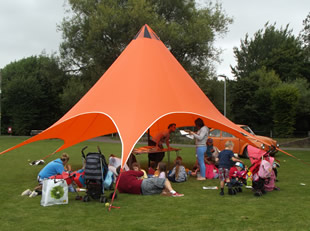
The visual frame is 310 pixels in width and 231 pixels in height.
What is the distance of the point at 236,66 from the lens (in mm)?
52031

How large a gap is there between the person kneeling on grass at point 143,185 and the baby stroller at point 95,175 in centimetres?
66

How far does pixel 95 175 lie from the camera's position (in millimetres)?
7008

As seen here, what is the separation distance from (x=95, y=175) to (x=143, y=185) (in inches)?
45.8

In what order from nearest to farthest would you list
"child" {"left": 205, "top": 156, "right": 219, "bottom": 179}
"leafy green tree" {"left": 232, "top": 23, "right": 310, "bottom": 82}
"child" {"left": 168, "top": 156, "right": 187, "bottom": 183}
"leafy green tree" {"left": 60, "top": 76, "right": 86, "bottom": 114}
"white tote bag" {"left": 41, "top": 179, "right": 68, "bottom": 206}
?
"white tote bag" {"left": 41, "top": 179, "right": 68, "bottom": 206} → "child" {"left": 168, "top": 156, "right": 187, "bottom": 183} → "child" {"left": 205, "top": 156, "right": 219, "bottom": 179} → "leafy green tree" {"left": 60, "top": 76, "right": 86, "bottom": 114} → "leafy green tree" {"left": 232, "top": 23, "right": 310, "bottom": 82}

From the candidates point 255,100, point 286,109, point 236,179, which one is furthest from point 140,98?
point 255,100

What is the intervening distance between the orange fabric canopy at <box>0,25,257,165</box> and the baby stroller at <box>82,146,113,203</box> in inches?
24.6

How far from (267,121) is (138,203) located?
27.9 metres

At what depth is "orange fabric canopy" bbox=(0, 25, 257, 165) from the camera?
873 centimetres

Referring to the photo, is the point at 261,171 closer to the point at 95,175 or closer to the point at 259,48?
the point at 95,175

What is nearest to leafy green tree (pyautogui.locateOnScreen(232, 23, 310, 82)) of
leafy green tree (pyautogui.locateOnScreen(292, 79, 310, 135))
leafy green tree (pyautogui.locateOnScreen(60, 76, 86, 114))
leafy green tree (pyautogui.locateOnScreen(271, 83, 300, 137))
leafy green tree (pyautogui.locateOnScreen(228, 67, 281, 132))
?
leafy green tree (pyautogui.locateOnScreen(228, 67, 281, 132))

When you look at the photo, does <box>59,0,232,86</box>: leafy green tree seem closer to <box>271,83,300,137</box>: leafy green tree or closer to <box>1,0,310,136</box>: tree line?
<box>1,0,310,136</box>: tree line

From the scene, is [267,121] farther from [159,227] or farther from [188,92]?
[159,227]

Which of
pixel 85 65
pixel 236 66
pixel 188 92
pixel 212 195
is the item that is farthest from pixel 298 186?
pixel 236 66

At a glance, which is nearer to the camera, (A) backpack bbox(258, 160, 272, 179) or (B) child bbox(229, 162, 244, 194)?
(A) backpack bbox(258, 160, 272, 179)
